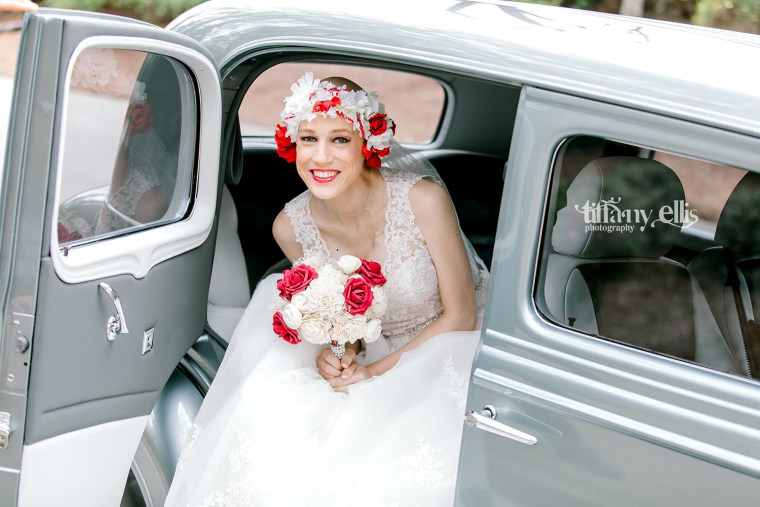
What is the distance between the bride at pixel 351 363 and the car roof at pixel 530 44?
37 cm

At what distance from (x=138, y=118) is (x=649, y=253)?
4.94 feet

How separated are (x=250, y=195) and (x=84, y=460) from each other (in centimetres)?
178

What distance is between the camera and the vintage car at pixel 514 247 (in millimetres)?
1599

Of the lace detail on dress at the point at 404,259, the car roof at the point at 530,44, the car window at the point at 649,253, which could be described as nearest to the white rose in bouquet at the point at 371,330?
the lace detail on dress at the point at 404,259

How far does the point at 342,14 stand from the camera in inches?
81.6

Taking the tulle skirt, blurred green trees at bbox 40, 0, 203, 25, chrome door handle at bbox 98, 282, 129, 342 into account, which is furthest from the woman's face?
blurred green trees at bbox 40, 0, 203, 25

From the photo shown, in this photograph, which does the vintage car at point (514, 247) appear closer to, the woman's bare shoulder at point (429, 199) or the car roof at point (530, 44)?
the car roof at point (530, 44)

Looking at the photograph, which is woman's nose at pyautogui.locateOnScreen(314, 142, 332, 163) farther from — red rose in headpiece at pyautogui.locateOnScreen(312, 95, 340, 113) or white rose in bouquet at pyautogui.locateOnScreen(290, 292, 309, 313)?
white rose in bouquet at pyautogui.locateOnScreen(290, 292, 309, 313)

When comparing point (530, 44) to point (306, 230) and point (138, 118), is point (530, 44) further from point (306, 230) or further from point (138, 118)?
point (306, 230)

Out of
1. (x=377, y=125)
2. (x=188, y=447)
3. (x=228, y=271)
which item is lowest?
(x=188, y=447)

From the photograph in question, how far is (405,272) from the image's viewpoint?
2.72 metres

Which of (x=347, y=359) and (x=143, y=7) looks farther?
(x=143, y=7)

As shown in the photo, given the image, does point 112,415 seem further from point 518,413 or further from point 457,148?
point 457,148

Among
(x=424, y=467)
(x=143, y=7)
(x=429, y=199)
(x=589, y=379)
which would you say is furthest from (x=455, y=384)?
(x=143, y=7)
